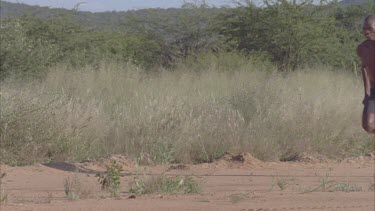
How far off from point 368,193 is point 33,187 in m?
4.22

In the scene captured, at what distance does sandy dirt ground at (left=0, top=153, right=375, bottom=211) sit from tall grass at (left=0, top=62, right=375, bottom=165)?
58cm

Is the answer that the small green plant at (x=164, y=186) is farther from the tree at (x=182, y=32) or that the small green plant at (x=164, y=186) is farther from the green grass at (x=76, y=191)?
the tree at (x=182, y=32)

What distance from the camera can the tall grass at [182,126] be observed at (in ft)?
48.2

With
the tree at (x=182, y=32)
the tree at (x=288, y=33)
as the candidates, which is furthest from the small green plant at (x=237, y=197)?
the tree at (x=182, y=32)

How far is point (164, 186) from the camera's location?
10.6m

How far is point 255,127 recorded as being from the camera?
51.2ft

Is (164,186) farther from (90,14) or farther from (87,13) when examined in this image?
(87,13)

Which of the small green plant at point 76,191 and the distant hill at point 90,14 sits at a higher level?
the small green plant at point 76,191

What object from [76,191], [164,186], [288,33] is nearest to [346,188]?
[164,186]

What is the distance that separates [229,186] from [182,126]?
3314 millimetres

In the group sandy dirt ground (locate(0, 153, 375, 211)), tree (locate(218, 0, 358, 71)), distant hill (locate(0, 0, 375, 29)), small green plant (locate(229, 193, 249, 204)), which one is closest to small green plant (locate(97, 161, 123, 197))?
sandy dirt ground (locate(0, 153, 375, 211))

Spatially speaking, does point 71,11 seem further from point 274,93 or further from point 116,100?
point 274,93

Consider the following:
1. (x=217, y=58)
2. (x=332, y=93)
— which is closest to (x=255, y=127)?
(x=332, y=93)

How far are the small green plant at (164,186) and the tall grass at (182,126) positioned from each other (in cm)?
348
